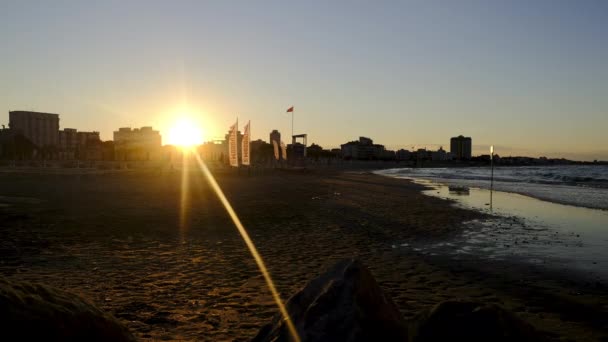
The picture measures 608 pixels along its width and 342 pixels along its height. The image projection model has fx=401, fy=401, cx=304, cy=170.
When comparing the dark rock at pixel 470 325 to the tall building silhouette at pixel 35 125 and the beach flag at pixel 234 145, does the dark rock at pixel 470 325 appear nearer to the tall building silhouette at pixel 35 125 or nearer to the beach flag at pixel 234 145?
the beach flag at pixel 234 145

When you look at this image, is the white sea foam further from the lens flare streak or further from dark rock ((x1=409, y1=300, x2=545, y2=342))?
dark rock ((x1=409, y1=300, x2=545, y2=342))

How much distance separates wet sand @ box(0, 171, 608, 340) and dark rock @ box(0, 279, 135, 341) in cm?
244

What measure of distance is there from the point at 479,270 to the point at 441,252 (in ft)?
5.31

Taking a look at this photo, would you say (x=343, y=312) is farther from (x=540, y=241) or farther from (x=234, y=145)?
(x=234, y=145)

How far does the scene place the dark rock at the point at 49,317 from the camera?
6.98 feet

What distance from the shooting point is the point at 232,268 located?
797 cm

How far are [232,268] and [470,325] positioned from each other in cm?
630

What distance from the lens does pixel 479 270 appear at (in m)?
7.96

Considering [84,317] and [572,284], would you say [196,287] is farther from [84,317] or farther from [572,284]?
[572,284]

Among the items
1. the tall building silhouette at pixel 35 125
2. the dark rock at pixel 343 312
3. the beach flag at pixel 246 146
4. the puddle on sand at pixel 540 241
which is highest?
the tall building silhouette at pixel 35 125

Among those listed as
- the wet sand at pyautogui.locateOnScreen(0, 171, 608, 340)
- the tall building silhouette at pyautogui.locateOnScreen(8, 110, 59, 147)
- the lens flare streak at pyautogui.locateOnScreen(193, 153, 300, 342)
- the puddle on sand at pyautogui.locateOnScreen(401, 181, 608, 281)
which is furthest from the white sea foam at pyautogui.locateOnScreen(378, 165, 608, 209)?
the tall building silhouette at pyautogui.locateOnScreen(8, 110, 59, 147)

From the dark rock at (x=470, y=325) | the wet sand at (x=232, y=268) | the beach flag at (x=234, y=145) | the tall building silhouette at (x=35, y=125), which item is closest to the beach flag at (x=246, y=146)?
the beach flag at (x=234, y=145)

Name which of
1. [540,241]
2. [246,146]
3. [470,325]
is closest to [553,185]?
[246,146]

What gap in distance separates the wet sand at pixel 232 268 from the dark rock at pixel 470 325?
10.1 ft
